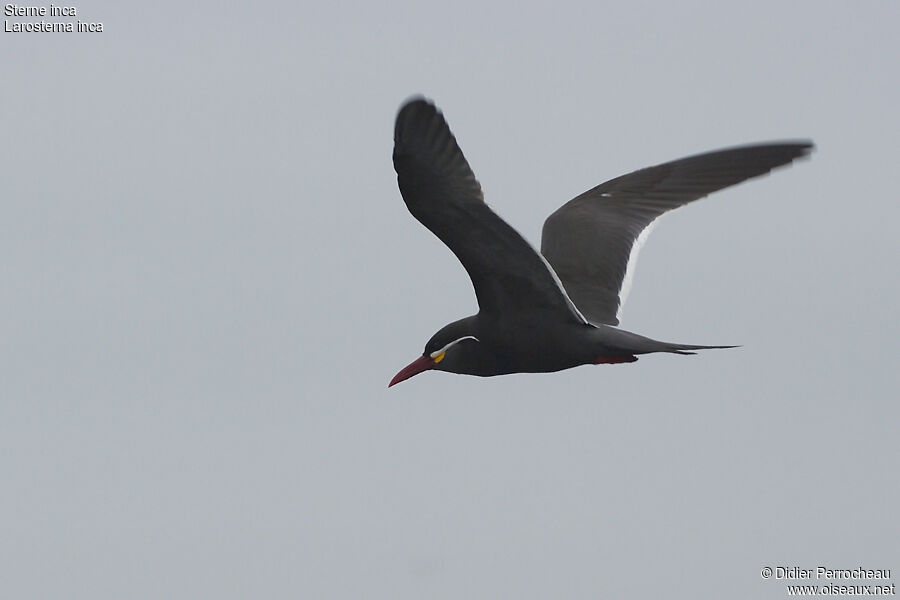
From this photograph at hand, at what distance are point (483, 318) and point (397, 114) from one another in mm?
3085

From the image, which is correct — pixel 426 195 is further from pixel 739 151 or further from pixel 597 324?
pixel 739 151

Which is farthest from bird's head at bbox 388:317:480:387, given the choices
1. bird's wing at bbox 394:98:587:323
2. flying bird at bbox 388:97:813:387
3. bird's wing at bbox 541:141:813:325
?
bird's wing at bbox 541:141:813:325

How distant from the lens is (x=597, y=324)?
53.9 ft

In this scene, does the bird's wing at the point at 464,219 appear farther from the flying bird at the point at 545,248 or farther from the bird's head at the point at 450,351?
the bird's head at the point at 450,351

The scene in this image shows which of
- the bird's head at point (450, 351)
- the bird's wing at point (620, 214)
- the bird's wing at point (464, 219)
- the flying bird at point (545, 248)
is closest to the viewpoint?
the bird's wing at point (464, 219)

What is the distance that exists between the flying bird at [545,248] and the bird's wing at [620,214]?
1 cm

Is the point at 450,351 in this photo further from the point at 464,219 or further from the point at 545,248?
the point at 545,248

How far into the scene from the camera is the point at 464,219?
13.9 m

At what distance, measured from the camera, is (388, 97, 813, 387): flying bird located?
13.6 metres

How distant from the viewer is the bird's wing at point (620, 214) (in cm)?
1734

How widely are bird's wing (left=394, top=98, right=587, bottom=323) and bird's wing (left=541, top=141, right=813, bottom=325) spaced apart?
2054mm

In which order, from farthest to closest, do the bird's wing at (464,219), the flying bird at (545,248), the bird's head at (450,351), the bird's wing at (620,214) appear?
the bird's wing at (620,214) → the bird's head at (450,351) → the flying bird at (545,248) → the bird's wing at (464,219)

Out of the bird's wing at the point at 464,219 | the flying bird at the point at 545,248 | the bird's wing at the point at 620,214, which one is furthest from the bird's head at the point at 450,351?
the bird's wing at the point at 620,214

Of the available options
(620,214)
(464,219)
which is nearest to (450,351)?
(464,219)
